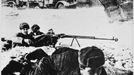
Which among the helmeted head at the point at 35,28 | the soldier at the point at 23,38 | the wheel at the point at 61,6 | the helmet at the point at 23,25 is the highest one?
the wheel at the point at 61,6

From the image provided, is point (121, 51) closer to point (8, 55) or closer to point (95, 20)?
point (95, 20)

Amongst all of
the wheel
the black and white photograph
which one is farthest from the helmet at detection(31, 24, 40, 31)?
the wheel

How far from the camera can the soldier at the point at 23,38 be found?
1.73 metres

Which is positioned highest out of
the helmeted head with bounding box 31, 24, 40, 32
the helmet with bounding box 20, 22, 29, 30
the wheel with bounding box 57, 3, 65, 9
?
the wheel with bounding box 57, 3, 65, 9

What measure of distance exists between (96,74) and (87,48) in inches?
7.1

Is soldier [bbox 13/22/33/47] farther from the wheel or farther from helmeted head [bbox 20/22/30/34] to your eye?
the wheel

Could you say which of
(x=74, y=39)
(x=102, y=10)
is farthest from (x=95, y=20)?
(x=74, y=39)

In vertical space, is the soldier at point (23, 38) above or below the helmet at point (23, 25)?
below

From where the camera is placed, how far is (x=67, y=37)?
175 centimetres

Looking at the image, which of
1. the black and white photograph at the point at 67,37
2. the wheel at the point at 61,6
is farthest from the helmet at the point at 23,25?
the wheel at the point at 61,6

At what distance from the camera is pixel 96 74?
173 cm

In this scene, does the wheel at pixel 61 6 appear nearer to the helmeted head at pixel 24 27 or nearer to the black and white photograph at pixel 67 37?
the black and white photograph at pixel 67 37

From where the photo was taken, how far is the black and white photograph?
1.72m

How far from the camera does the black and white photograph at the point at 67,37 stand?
172 centimetres
